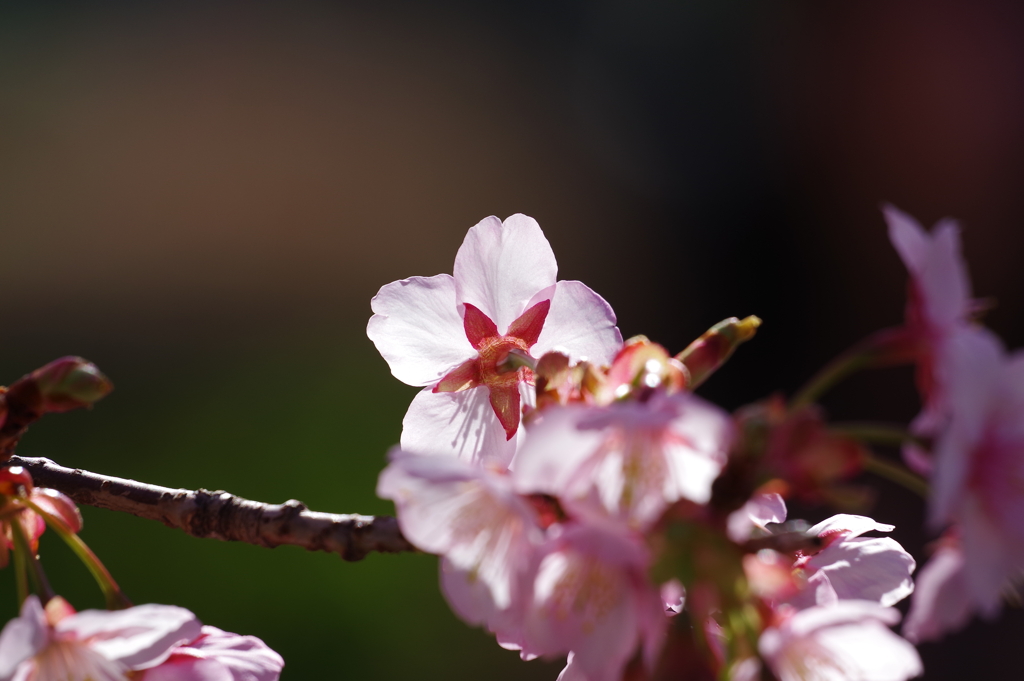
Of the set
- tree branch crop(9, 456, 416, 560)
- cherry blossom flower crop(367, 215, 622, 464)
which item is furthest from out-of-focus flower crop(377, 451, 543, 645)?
cherry blossom flower crop(367, 215, 622, 464)

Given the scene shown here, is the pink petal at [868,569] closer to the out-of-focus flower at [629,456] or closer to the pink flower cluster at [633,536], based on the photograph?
the pink flower cluster at [633,536]

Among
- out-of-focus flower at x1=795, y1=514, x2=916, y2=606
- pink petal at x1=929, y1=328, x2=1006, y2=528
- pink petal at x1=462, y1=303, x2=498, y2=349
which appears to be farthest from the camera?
pink petal at x1=462, y1=303, x2=498, y2=349

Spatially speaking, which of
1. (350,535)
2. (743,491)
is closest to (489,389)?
(350,535)

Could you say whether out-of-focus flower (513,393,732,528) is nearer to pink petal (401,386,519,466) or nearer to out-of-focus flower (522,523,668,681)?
out-of-focus flower (522,523,668,681)

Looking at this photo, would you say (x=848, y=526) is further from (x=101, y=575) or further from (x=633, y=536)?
(x=101, y=575)

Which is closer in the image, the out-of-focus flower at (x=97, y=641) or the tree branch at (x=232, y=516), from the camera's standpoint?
the out-of-focus flower at (x=97, y=641)

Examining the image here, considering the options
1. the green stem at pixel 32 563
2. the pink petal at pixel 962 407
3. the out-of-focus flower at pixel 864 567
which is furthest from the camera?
the out-of-focus flower at pixel 864 567

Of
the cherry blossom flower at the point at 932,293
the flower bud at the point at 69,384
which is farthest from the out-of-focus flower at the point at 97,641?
the cherry blossom flower at the point at 932,293
